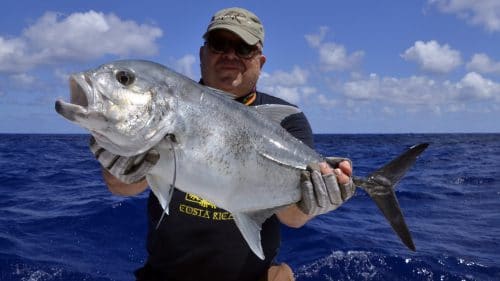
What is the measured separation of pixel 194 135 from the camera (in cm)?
315

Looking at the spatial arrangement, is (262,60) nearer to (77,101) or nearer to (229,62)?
(229,62)

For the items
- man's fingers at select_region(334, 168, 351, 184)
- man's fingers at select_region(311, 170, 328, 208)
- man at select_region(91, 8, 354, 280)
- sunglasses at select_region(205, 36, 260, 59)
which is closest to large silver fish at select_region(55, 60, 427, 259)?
man's fingers at select_region(311, 170, 328, 208)

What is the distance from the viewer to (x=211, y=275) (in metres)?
4.43

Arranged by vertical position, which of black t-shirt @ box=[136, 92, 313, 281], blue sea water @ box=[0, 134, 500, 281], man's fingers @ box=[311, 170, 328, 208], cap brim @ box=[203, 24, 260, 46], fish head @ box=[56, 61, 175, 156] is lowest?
blue sea water @ box=[0, 134, 500, 281]

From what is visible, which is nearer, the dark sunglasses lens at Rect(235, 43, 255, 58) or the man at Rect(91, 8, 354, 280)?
the man at Rect(91, 8, 354, 280)

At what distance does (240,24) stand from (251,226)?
1968 mm

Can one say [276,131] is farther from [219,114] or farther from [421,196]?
[421,196]

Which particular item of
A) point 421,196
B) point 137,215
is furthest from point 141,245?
point 421,196

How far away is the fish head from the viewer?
290 cm

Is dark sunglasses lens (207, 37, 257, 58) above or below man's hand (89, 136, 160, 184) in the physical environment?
above

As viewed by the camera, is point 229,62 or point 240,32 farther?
point 229,62

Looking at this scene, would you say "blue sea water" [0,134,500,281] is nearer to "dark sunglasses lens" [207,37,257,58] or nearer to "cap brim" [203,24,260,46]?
"dark sunglasses lens" [207,37,257,58]

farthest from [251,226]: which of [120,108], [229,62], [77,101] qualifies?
[229,62]

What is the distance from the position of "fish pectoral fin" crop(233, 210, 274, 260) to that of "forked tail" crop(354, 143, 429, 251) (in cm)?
100
